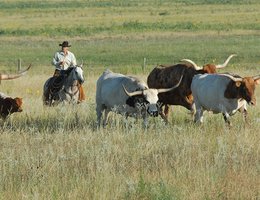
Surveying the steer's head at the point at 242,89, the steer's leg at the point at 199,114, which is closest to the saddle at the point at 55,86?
the steer's leg at the point at 199,114

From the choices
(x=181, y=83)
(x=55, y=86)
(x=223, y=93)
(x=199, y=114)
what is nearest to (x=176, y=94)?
(x=181, y=83)

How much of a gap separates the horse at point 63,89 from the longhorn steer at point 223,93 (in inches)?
148

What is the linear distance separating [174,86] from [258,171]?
600 centimetres

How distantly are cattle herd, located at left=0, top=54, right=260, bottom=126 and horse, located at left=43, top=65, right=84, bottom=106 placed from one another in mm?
2213

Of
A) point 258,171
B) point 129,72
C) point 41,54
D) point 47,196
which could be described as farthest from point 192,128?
point 41,54

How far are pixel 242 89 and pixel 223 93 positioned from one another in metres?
0.44

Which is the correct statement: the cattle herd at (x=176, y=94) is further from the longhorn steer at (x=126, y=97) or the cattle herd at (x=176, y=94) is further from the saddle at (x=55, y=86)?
the saddle at (x=55, y=86)

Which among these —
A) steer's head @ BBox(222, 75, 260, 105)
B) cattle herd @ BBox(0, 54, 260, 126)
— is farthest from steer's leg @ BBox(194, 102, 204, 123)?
steer's head @ BBox(222, 75, 260, 105)

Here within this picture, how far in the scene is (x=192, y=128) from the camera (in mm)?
11859

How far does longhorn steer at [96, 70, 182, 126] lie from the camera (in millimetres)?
12992

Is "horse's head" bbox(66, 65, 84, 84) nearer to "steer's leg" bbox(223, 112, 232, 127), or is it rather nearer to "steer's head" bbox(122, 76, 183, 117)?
"steer's head" bbox(122, 76, 183, 117)

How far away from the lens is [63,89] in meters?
17.0

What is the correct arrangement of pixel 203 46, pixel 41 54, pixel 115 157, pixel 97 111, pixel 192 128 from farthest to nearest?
1. pixel 203 46
2. pixel 41 54
3. pixel 97 111
4. pixel 192 128
5. pixel 115 157

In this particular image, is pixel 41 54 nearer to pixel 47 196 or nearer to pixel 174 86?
pixel 174 86
